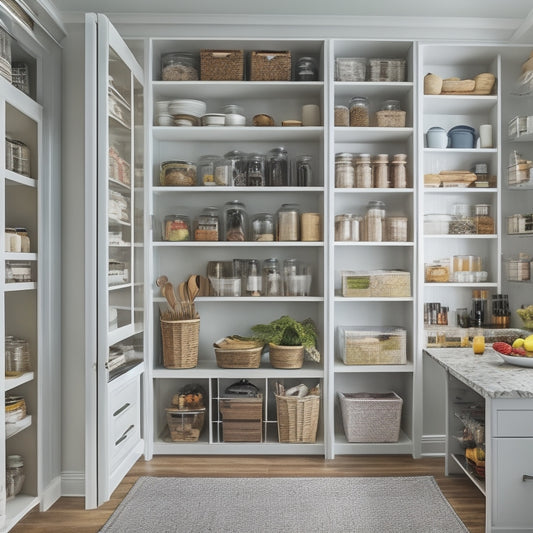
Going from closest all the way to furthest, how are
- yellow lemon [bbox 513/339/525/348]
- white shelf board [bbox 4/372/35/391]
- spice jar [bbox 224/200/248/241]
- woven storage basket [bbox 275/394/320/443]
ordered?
white shelf board [bbox 4/372/35/391] → yellow lemon [bbox 513/339/525/348] → woven storage basket [bbox 275/394/320/443] → spice jar [bbox 224/200/248/241]

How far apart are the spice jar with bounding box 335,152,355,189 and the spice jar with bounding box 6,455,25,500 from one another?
245cm

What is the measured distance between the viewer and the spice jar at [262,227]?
379 centimetres

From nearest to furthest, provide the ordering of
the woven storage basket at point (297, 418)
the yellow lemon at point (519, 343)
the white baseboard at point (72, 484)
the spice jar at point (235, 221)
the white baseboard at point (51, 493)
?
the white baseboard at point (51, 493), the yellow lemon at point (519, 343), the white baseboard at point (72, 484), the woven storage basket at point (297, 418), the spice jar at point (235, 221)

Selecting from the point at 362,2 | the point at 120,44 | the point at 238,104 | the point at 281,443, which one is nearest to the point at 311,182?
the point at 238,104

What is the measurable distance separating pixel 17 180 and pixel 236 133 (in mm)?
1482

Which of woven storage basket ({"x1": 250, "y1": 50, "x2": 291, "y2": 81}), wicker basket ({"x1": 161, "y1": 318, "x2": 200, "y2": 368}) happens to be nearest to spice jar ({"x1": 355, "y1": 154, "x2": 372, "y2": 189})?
woven storage basket ({"x1": 250, "y1": 50, "x2": 291, "y2": 81})

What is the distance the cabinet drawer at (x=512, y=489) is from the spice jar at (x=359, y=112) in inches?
85.2

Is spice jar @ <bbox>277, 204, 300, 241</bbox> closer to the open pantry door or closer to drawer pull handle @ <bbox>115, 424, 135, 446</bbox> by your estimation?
the open pantry door

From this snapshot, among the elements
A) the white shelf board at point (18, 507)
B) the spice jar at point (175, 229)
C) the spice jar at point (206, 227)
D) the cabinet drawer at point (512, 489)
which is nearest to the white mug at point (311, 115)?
the spice jar at point (206, 227)

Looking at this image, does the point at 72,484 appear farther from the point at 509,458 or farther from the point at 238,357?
the point at 509,458

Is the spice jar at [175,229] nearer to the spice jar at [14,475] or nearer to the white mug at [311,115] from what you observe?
the white mug at [311,115]

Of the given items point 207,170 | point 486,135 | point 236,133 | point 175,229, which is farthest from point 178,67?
point 486,135

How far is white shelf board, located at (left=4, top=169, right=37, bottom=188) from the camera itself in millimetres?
2693

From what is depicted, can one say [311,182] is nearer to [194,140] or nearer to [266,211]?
[266,211]
